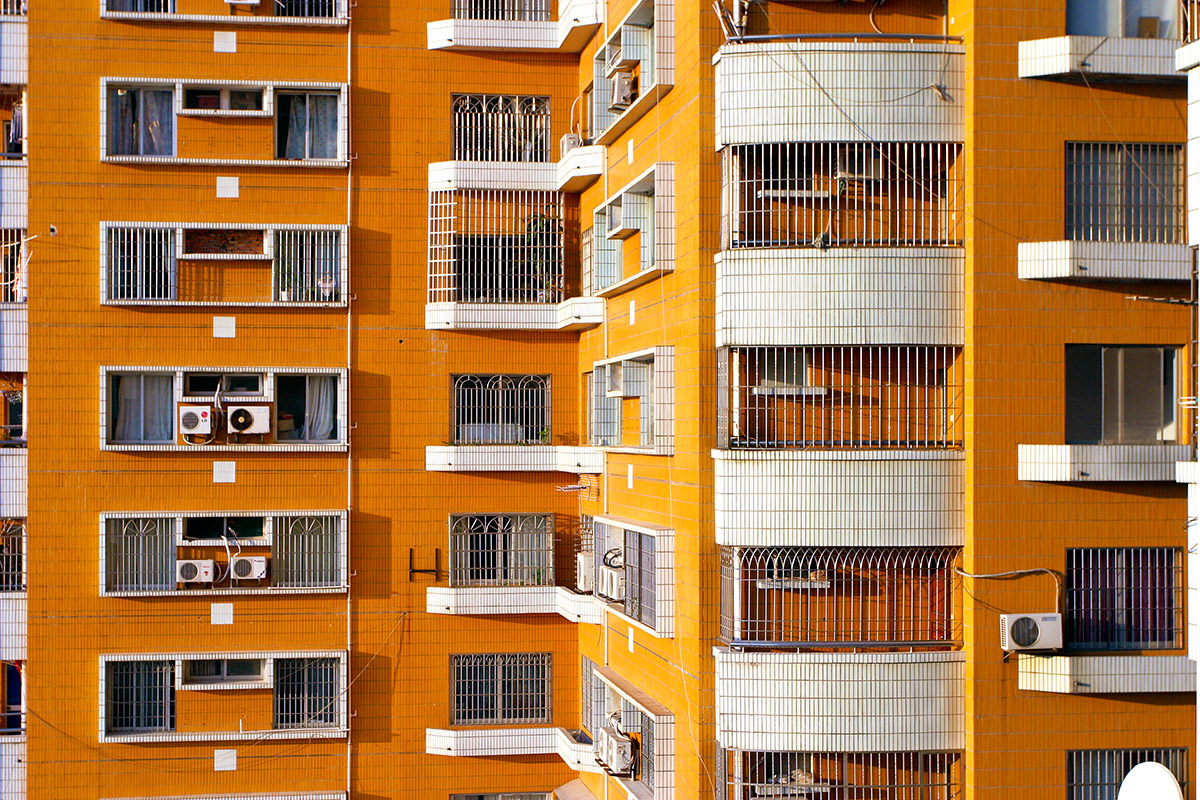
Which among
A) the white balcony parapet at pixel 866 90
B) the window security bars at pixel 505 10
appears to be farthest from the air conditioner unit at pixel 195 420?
the white balcony parapet at pixel 866 90

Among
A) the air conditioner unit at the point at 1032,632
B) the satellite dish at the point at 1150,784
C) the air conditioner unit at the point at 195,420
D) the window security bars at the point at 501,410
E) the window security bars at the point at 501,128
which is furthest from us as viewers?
the window security bars at the point at 501,410

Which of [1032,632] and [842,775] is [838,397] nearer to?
[1032,632]

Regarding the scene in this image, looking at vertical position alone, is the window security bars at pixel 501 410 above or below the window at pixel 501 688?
above

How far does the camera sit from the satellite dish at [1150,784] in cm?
1097

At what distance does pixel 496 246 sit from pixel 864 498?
7702 millimetres

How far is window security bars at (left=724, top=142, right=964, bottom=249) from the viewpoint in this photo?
40.7 ft

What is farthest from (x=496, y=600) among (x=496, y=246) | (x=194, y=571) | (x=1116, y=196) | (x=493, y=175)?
(x=1116, y=196)

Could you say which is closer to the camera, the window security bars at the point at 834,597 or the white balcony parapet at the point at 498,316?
the window security bars at the point at 834,597

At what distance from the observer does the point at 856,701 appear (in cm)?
1221

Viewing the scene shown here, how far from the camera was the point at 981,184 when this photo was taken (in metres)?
12.0

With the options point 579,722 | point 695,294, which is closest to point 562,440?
point 579,722

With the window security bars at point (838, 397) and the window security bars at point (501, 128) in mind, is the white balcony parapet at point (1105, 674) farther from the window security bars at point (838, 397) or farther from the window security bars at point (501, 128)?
the window security bars at point (501, 128)

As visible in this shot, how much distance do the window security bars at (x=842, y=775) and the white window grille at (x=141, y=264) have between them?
34.8 feet

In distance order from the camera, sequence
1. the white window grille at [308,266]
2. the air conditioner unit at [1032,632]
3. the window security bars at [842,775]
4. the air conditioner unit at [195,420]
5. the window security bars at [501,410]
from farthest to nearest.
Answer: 1. the window security bars at [501,410]
2. the white window grille at [308,266]
3. the air conditioner unit at [195,420]
4. the window security bars at [842,775]
5. the air conditioner unit at [1032,632]
